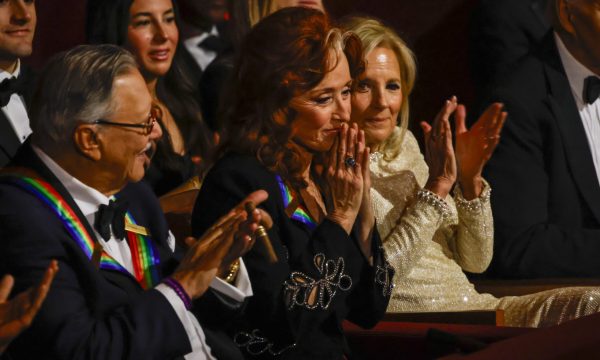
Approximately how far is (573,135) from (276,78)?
1.85m

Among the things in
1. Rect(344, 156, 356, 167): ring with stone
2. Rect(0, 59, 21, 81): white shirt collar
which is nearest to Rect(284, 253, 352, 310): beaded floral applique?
Rect(344, 156, 356, 167): ring with stone

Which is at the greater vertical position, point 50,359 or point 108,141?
point 108,141

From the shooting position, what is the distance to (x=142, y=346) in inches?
93.8

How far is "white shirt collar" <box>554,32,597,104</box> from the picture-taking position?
4.63m

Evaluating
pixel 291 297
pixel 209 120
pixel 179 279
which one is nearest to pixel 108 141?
pixel 179 279

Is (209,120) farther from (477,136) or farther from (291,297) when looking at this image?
(291,297)

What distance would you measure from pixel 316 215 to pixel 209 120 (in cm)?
136

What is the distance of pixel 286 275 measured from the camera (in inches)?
111

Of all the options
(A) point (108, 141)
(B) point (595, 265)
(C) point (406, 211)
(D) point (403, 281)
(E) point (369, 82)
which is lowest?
(B) point (595, 265)

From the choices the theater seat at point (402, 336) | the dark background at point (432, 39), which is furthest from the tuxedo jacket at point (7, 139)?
the dark background at point (432, 39)

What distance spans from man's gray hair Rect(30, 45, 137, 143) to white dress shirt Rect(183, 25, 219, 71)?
2.13m

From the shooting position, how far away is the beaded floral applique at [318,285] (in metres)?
2.80

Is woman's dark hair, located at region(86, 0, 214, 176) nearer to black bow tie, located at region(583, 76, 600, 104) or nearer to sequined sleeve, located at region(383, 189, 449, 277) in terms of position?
sequined sleeve, located at region(383, 189, 449, 277)

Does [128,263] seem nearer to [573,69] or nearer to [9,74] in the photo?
[9,74]
